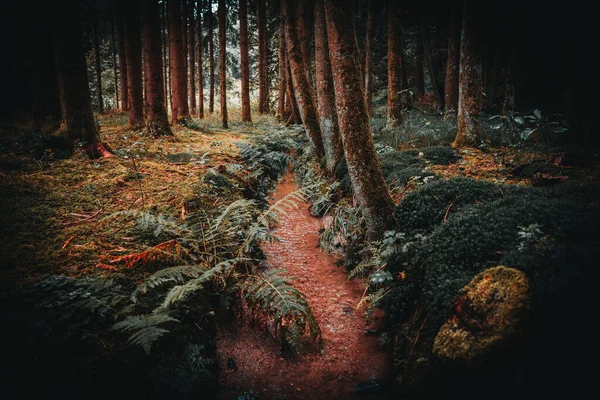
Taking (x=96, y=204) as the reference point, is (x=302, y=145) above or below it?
above

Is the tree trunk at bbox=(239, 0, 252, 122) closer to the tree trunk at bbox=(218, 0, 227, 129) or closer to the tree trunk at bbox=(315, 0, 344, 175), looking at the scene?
the tree trunk at bbox=(218, 0, 227, 129)

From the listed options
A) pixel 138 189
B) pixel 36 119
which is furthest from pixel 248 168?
pixel 36 119

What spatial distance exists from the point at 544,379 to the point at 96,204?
532cm

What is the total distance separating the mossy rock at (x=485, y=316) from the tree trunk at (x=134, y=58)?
35.9ft

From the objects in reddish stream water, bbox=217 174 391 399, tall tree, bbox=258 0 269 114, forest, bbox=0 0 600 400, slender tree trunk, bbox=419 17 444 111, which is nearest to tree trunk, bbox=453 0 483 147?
forest, bbox=0 0 600 400

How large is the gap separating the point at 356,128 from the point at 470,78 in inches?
183

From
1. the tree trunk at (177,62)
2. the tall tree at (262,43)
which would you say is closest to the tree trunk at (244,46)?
the tall tree at (262,43)

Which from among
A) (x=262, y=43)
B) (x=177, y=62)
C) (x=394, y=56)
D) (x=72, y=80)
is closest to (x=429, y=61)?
(x=394, y=56)

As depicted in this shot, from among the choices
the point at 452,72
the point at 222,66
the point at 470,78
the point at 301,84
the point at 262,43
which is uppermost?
the point at 262,43

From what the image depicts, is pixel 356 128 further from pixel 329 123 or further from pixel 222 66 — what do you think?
pixel 222 66

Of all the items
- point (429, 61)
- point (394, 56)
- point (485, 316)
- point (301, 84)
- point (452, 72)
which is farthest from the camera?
point (429, 61)

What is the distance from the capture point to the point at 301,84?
870 cm

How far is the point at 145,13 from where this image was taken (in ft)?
29.2

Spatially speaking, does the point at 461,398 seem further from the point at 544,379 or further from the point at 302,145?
the point at 302,145
